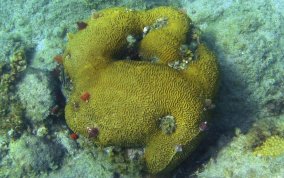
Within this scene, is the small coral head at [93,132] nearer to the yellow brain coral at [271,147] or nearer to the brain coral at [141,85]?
the brain coral at [141,85]

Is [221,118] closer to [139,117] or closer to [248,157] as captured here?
[248,157]

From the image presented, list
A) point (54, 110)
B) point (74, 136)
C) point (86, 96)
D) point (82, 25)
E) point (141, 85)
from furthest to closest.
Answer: point (54, 110) → point (74, 136) → point (82, 25) → point (86, 96) → point (141, 85)

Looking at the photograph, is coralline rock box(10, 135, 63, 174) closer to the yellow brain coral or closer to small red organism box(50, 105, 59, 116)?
small red organism box(50, 105, 59, 116)

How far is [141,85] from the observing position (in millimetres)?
5664

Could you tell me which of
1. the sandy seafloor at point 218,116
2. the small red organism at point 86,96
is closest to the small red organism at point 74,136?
the sandy seafloor at point 218,116

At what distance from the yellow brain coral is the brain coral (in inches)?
46.9

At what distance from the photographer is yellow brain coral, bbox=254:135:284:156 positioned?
574cm

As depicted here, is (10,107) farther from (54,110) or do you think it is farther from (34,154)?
(34,154)

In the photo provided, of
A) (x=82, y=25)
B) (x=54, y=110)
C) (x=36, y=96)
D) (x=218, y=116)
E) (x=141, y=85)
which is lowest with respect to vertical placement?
(x=218, y=116)

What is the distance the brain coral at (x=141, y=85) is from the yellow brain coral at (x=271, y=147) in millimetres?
1191

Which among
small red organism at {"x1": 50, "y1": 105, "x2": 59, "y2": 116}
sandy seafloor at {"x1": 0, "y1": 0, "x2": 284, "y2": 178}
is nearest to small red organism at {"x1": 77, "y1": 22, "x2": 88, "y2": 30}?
sandy seafloor at {"x1": 0, "y1": 0, "x2": 284, "y2": 178}

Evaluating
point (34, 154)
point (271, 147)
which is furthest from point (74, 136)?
point (271, 147)

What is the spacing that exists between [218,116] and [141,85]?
6.36 feet

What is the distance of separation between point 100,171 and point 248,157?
2.76 meters
